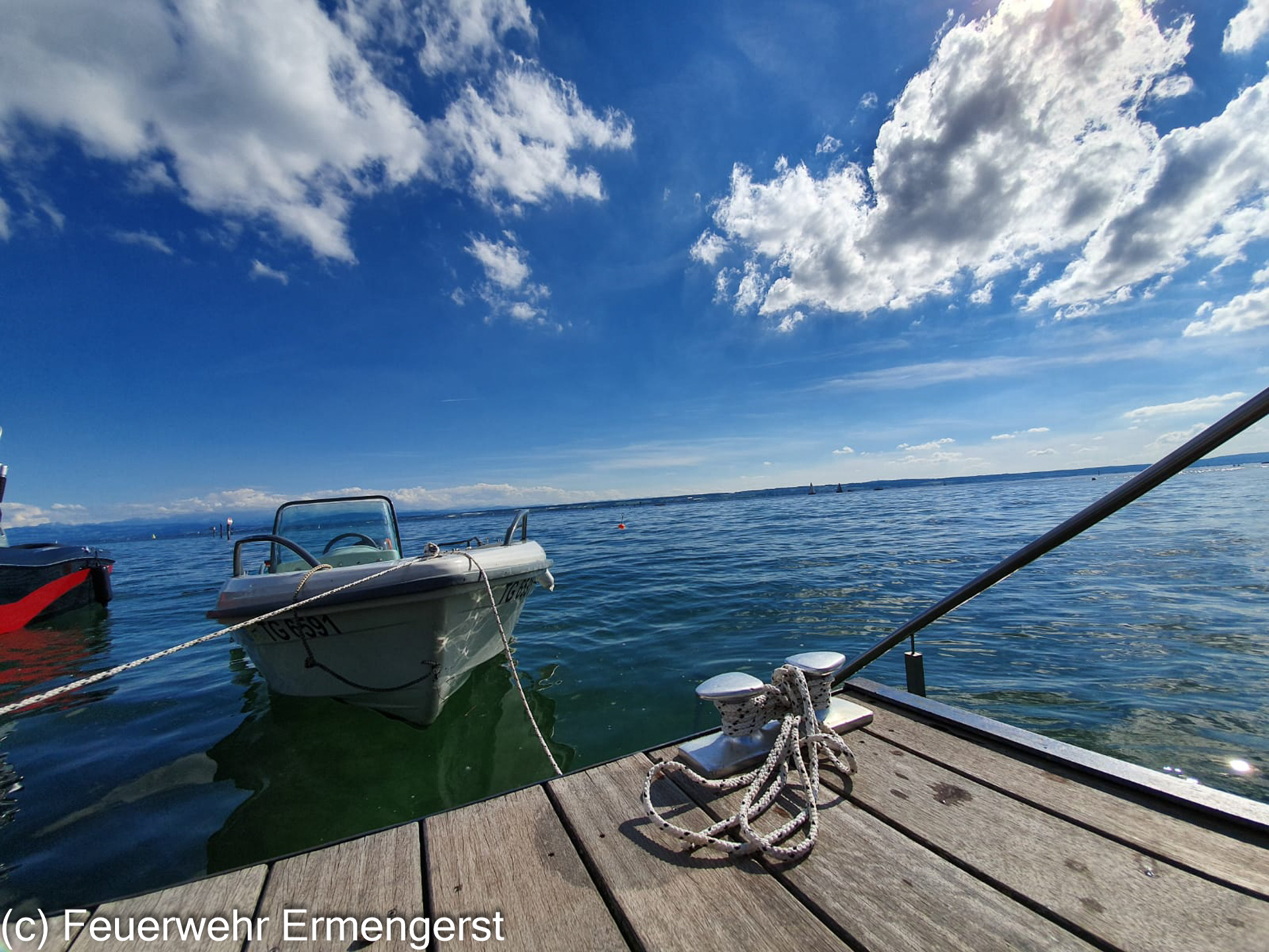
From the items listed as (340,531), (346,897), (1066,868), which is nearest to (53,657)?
(340,531)

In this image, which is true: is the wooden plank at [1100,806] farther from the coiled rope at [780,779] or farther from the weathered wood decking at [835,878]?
the coiled rope at [780,779]

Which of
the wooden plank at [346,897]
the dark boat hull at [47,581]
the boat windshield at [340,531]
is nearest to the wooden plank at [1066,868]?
the wooden plank at [346,897]

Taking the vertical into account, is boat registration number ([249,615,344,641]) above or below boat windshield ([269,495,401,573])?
below

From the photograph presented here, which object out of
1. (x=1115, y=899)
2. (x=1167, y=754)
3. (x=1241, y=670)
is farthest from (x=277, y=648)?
(x=1241, y=670)

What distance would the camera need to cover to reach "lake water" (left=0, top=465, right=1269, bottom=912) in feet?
10.9

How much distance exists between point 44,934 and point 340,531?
501cm

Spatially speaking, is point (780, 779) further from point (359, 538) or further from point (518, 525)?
A: point (359, 538)

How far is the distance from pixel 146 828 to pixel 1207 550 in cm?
1589

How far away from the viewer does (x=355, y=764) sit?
399cm

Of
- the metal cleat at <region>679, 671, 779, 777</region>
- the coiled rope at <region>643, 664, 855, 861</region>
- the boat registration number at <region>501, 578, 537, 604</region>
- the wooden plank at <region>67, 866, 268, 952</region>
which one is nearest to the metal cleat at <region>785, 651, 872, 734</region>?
the coiled rope at <region>643, 664, 855, 861</region>

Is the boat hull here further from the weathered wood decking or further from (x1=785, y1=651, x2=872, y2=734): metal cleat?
(x1=785, y1=651, x2=872, y2=734): metal cleat

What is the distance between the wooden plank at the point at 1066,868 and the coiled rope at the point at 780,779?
172 mm

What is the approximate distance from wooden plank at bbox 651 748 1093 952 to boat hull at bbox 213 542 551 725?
9.17ft

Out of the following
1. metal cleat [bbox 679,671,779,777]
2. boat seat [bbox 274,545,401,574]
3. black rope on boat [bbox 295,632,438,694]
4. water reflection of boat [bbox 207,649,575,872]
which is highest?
boat seat [bbox 274,545,401,574]
